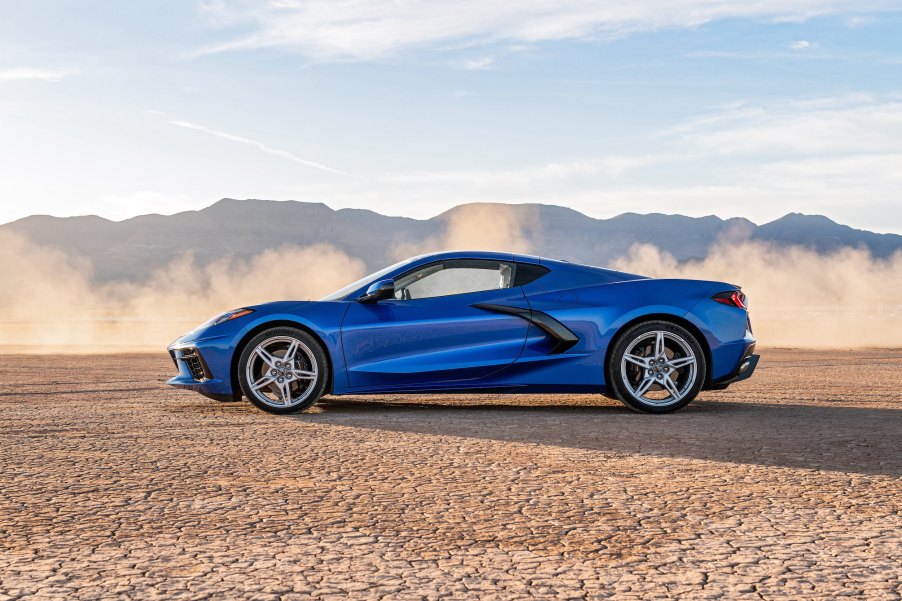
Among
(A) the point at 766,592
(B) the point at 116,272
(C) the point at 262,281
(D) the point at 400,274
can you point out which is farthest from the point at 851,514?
(B) the point at 116,272

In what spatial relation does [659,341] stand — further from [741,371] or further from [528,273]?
[528,273]

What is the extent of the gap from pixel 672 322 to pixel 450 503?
420 cm

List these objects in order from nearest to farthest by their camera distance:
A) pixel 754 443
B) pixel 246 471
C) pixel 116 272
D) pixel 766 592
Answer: pixel 766 592, pixel 246 471, pixel 754 443, pixel 116 272

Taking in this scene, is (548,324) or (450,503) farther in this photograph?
(548,324)

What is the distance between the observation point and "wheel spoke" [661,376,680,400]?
8.21 meters

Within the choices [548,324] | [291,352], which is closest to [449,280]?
[548,324]

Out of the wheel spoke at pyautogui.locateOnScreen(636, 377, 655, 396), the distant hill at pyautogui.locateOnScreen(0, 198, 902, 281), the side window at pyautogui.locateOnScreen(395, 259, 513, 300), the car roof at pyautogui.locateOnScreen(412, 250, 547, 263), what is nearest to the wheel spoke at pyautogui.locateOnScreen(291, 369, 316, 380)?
the side window at pyautogui.locateOnScreen(395, 259, 513, 300)

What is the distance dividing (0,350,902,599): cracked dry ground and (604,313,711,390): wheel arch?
384 millimetres

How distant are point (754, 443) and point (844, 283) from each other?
171 meters

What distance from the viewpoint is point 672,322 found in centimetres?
A: 824

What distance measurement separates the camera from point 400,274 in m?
8.29

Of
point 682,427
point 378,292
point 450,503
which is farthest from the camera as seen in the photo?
point 378,292

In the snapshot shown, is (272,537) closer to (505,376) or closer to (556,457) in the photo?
(556,457)

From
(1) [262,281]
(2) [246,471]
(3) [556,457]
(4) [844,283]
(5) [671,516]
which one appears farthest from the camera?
(4) [844,283]
